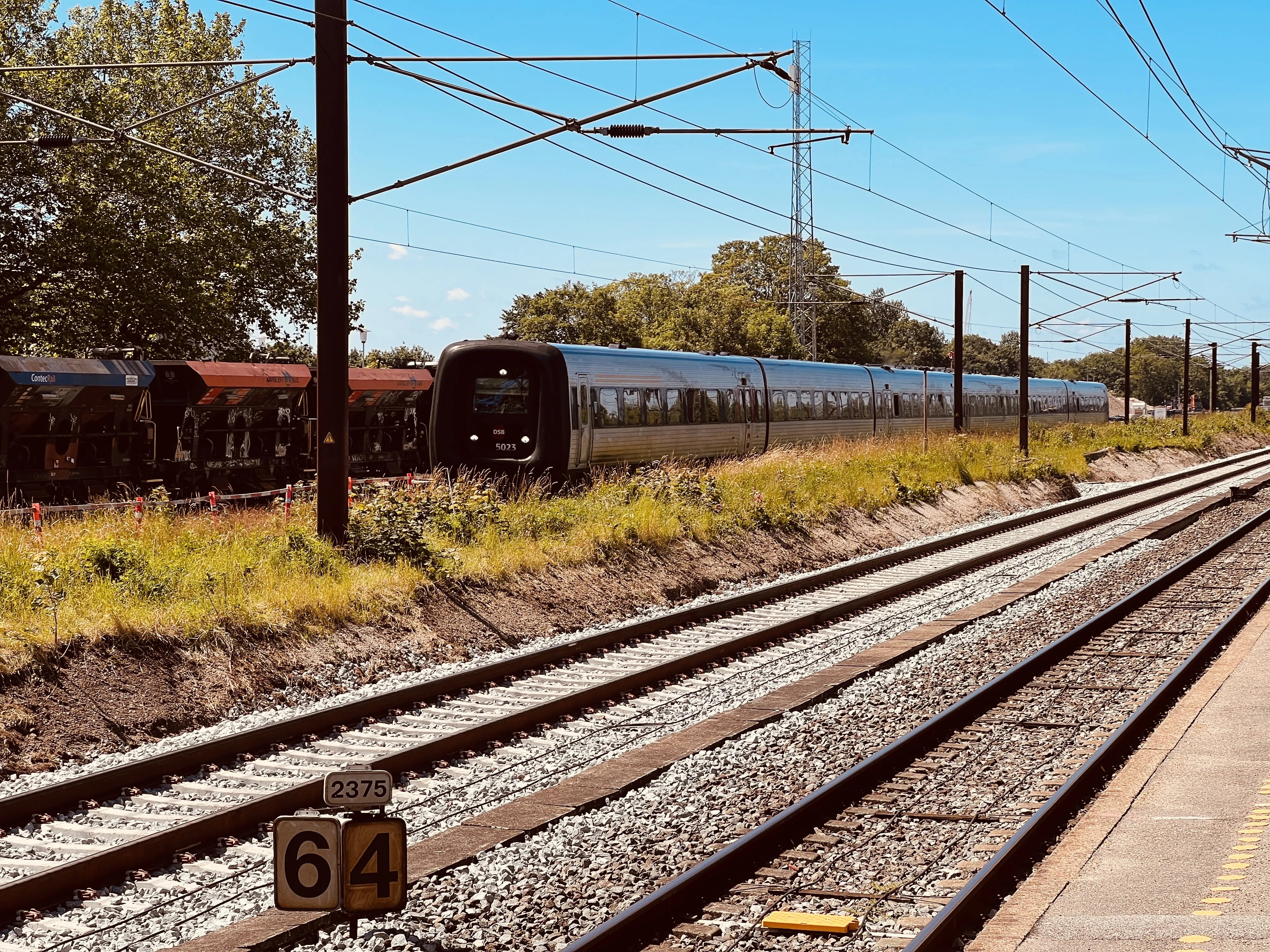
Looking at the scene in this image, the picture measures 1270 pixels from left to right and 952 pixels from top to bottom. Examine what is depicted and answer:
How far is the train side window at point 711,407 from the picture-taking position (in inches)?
1093

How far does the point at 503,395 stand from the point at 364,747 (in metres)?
13.1

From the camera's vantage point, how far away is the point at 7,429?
2295 cm

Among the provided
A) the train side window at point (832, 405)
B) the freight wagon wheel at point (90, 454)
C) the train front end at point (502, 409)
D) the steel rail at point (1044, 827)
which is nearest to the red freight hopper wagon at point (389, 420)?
the freight wagon wheel at point (90, 454)

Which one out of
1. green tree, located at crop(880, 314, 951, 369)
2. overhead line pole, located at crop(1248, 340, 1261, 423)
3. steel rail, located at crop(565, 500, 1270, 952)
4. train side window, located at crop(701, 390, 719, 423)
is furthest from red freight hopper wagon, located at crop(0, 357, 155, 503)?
green tree, located at crop(880, 314, 951, 369)

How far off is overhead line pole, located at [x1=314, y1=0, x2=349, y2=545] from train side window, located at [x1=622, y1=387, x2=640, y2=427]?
1033 cm

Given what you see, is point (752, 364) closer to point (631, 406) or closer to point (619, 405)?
point (631, 406)

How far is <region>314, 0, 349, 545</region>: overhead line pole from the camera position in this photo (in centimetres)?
1373

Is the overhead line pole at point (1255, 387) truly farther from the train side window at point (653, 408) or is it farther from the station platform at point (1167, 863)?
the station platform at point (1167, 863)

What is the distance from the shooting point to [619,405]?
2381 cm

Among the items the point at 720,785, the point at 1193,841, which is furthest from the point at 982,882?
the point at 720,785

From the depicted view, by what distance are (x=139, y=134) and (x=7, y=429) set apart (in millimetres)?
15468

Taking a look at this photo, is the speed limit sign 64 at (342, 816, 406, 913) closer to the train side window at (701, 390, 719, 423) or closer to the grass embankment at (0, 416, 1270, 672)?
the grass embankment at (0, 416, 1270, 672)

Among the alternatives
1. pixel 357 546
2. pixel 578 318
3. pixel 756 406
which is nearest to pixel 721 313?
pixel 578 318

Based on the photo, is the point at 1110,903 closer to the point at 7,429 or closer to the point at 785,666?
the point at 785,666
